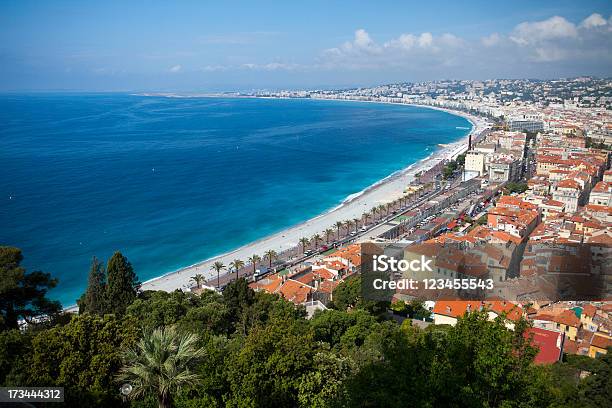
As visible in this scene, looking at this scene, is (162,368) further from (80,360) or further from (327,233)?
(327,233)

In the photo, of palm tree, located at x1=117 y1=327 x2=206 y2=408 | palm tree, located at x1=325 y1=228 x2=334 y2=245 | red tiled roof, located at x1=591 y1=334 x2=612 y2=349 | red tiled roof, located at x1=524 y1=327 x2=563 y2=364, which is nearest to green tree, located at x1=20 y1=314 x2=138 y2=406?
palm tree, located at x1=117 y1=327 x2=206 y2=408

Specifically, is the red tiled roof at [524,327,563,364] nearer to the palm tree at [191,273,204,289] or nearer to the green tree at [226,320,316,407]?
the green tree at [226,320,316,407]

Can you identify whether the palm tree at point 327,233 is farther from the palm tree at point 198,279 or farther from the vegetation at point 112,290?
→ the vegetation at point 112,290

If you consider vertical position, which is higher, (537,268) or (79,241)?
(537,268)

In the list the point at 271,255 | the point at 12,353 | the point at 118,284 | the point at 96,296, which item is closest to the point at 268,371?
the point at 12,353

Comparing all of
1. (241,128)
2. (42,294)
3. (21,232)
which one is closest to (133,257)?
(21,232)

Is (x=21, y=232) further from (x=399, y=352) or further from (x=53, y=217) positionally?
(x=399, y=352)
